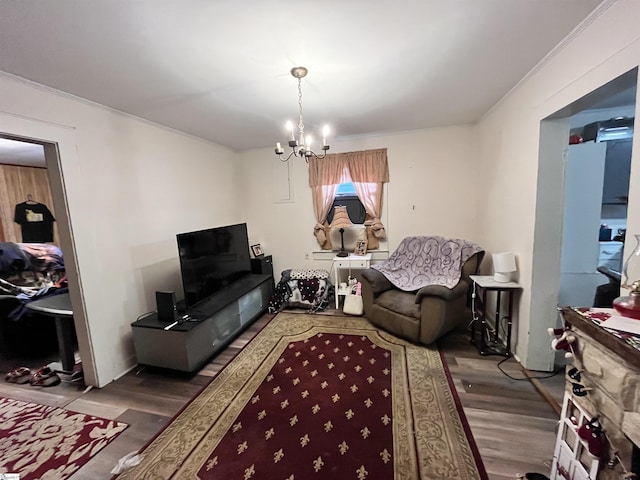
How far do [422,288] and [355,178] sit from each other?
1943 mm

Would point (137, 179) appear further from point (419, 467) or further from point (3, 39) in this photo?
point (419, 467)

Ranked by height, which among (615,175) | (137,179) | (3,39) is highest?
(3,39)

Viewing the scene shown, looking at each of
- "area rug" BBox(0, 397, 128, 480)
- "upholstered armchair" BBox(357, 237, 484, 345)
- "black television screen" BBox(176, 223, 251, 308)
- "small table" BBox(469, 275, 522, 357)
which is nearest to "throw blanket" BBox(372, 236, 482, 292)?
"upholstered armchair" BBox(357, 237, 484, 345)

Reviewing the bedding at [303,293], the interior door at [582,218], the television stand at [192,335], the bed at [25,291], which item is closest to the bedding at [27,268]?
the bed at [25,291]

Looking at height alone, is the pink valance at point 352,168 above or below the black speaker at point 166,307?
above

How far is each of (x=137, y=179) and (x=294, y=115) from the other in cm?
176

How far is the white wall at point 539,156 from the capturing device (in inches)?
53.6

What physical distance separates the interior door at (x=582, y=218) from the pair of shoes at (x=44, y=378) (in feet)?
15.1

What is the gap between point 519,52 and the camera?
71.4 inches

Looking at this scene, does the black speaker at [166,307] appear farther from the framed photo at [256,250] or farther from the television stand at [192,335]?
the framed photo at [256,250]

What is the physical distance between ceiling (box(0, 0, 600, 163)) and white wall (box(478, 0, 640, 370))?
14cm

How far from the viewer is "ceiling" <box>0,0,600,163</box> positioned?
1336mm

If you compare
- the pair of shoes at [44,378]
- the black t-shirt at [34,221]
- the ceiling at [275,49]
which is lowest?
the pair of shoes at [44,378]

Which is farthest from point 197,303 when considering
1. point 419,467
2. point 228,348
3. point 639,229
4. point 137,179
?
point 639,229
